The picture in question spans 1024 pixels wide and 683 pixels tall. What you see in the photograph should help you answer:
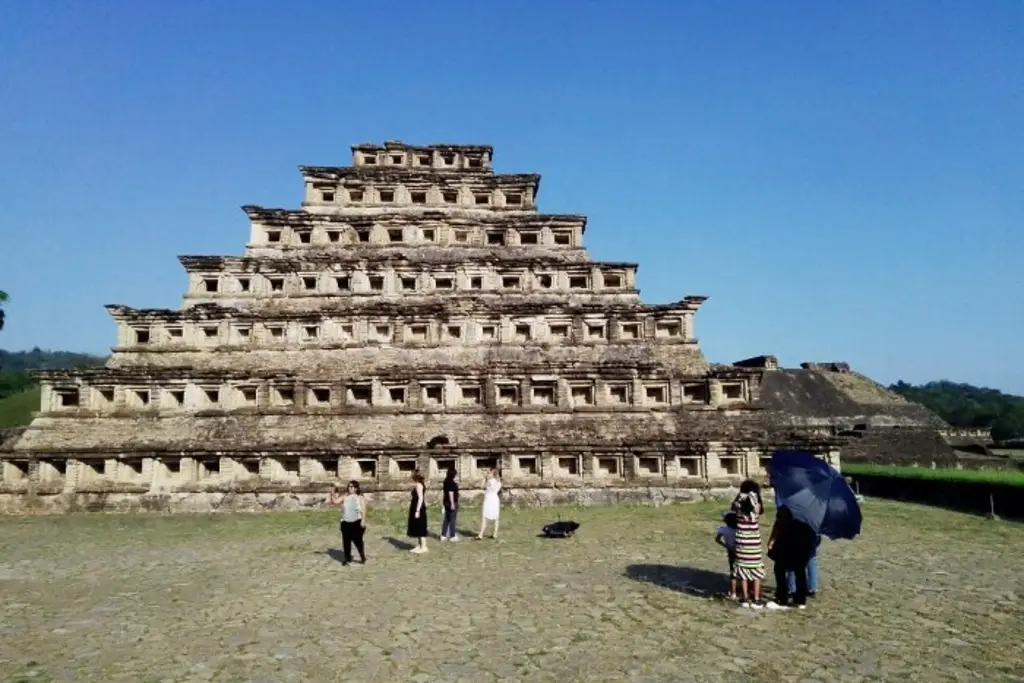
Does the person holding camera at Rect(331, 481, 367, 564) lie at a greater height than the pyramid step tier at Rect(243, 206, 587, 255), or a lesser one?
lesser

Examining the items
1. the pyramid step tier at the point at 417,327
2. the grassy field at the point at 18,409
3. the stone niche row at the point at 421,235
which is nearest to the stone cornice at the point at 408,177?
the stone niche row at the point at 421,235

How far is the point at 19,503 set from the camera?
68.1 ft

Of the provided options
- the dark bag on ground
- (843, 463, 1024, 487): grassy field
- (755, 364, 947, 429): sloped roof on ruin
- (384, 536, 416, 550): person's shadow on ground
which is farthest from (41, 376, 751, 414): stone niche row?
(755, 364, 947, 429): sloped roof on ruin

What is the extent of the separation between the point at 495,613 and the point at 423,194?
942 inches

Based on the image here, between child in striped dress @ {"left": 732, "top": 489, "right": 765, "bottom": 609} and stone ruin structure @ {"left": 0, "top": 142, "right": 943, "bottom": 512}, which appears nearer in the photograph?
child in striped dress @ {"left": 732, "top": 489, "right": 765, "bottom": 609}

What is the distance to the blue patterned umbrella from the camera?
966cm

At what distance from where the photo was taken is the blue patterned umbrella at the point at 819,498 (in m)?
9.66

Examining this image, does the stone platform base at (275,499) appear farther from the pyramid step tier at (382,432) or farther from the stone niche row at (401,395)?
the stone niche row at (401,395)

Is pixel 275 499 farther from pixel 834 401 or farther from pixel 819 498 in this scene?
pixel 834 401

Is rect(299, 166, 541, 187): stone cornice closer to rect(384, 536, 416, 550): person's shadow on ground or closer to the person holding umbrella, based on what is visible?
rect(384, 536, 416, 550): person's shadow on ground

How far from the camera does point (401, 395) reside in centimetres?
2309

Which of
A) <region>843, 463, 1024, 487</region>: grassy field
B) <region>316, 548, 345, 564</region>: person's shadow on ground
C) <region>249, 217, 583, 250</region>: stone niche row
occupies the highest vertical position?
<region>249, 217, 583, 250</region>: stone niche row

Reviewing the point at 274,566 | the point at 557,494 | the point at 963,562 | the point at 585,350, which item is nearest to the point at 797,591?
the point at 963,562

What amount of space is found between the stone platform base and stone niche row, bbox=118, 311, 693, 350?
6082 mm
